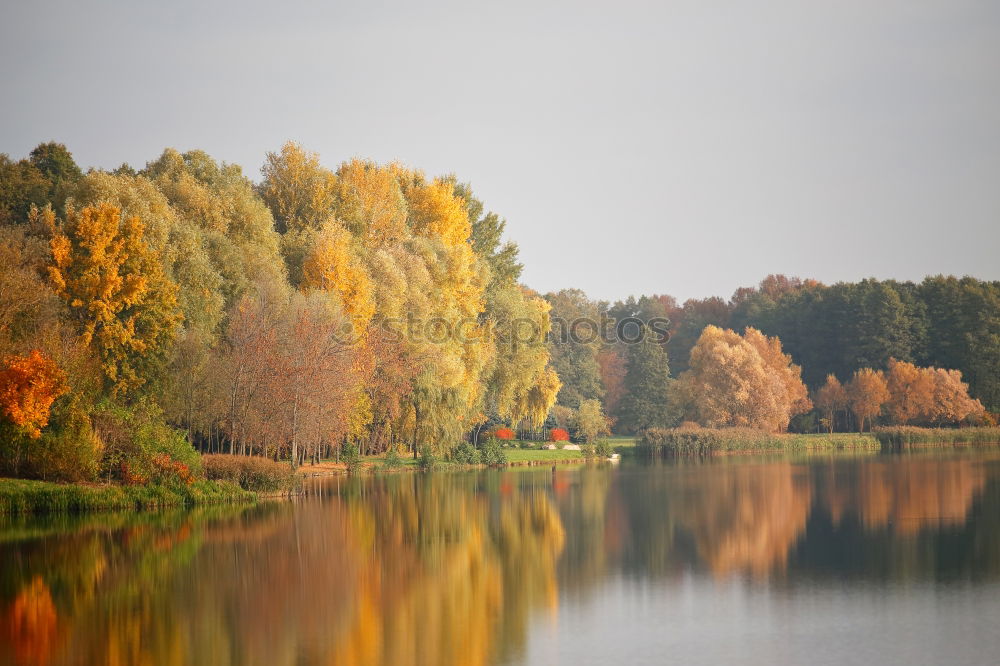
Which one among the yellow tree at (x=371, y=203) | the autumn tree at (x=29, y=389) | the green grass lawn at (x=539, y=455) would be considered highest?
the yellow tree at (x=371, y=203)

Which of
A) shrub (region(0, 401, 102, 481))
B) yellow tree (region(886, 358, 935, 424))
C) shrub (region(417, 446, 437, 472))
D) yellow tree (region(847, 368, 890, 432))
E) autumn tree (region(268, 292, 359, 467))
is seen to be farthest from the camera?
yellow tree (region(847, 368, 890, 432))

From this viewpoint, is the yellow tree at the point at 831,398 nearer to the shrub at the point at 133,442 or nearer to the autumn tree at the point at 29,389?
the shrub at the point at 133,442

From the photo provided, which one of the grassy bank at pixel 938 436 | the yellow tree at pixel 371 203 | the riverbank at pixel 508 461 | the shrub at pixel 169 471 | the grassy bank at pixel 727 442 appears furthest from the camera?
the grassy bank at pixel 938 436

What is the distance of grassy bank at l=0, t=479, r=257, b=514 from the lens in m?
31.6

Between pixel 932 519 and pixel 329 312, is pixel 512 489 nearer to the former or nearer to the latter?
pixel 329 312

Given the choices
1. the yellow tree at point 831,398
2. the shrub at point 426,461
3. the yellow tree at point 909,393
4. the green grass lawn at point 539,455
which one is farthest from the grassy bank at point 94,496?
the yellow tree at point 831,398

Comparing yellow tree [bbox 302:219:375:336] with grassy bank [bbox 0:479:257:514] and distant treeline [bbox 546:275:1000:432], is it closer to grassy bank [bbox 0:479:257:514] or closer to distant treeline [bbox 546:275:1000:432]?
grassy bank [bbox 0:479:257:514]

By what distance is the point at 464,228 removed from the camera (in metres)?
63.0

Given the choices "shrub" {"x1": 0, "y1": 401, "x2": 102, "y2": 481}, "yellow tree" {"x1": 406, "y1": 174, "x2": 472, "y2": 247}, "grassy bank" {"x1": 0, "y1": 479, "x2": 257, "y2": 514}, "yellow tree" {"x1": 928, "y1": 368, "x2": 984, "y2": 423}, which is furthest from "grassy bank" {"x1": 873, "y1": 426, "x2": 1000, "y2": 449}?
"shrub" {"x1": 0, "y1": 401, "x2": 102, "y2": 481}

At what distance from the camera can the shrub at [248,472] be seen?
3691 centimetres

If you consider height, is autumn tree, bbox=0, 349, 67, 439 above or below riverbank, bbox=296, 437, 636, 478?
above

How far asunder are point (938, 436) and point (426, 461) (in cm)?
3966

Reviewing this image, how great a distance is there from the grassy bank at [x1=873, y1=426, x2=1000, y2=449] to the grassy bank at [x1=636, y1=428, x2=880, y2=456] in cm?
147

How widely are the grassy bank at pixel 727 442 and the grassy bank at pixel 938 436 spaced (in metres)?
1.47
